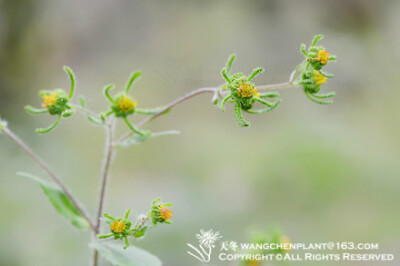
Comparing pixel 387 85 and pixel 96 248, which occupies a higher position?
pixel 387 85

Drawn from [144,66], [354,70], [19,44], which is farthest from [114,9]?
[354,70]

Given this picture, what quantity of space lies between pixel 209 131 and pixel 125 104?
5367mm

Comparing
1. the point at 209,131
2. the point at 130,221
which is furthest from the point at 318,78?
the point at 209,131

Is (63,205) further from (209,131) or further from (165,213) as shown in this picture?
(209,131)

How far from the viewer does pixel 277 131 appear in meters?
6.75

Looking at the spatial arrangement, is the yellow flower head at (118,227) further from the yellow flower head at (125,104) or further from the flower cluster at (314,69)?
the flower cluster at (314,69)

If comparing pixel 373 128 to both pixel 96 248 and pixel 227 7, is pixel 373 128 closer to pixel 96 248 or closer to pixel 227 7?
pixel 227 7

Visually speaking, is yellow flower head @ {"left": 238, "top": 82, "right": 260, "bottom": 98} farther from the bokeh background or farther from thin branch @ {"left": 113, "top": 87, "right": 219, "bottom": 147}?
the bokeh background

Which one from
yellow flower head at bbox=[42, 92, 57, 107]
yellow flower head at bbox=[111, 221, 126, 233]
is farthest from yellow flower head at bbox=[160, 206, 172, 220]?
yellow flower head at bbox=[42, 92, 57, 107]

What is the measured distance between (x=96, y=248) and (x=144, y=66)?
20.0 feet

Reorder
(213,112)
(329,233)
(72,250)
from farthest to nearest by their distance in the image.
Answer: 1. (213,112)
2. (329,233)
3. (72,250)

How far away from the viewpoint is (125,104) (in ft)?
4.91

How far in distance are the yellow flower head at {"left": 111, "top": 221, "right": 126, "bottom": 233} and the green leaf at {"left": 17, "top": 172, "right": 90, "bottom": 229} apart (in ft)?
1.13

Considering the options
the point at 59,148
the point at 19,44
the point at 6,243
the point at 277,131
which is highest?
the point at 19,44
